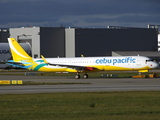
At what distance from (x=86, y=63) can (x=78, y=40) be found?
45287 mm

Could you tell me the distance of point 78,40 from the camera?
97625 millimetres

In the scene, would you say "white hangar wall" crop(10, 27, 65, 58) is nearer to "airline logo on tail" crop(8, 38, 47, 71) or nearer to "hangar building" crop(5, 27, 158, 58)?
"hangar building" crop(5, 27, 158, 58)

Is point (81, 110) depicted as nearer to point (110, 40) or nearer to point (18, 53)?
point (18, 53)

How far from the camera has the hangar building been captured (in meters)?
97.4

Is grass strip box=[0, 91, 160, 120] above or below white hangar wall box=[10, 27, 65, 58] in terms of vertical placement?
below

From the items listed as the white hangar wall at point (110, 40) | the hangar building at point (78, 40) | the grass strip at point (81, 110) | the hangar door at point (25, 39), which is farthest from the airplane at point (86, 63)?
the hangar door at point (25, 39)

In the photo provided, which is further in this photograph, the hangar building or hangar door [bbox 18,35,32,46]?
hangar door [bbox 18,35,32,46]

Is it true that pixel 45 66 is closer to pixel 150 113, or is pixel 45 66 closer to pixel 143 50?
pixel 150 113

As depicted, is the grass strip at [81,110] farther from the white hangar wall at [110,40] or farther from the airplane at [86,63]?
the white hangar wall at [110,40]

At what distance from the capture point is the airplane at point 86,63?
50.9m

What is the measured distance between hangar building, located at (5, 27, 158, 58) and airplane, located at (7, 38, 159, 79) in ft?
133

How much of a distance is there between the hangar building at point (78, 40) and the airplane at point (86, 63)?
40.6 metres

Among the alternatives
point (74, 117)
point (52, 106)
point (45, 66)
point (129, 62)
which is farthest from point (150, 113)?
point (45, 66)

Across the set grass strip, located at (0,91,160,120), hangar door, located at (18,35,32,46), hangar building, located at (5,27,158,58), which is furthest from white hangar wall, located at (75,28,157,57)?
grass strip, located at (0,91,160,120)
